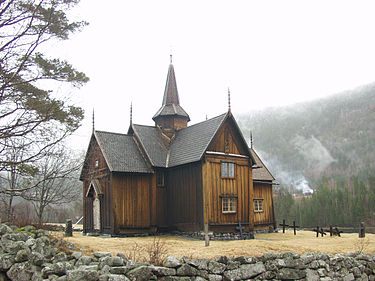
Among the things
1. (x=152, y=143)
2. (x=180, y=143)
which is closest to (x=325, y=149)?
(x=180, y=143)

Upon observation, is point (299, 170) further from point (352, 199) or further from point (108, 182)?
point (108, 182)

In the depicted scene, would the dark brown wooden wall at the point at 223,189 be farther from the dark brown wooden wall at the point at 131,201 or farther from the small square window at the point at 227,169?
the dark brown wooden wall at the point at 131,201

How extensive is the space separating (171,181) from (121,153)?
4068mm

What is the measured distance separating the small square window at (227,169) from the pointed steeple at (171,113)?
22.5ft

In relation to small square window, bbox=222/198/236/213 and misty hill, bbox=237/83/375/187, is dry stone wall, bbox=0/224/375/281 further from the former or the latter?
misty hill, bbox=237/83/375/187

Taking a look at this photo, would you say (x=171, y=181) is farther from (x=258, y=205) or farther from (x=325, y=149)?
(x=325, y=149)

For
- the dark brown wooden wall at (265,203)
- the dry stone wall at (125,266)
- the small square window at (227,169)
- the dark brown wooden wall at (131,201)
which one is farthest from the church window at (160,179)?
the dry stone wall at (125,266)

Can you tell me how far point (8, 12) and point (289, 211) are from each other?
54595 mm

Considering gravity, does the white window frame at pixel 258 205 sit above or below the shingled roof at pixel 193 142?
below

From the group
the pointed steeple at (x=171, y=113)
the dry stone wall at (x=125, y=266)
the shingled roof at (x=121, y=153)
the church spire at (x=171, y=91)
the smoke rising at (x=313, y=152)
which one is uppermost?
the smoke rising at (x=313, y=152)

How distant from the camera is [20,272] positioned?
39.0ft

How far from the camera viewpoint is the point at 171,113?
31.1 metres

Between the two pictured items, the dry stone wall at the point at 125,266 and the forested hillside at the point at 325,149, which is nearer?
the dry stone wall at the point at 125,266

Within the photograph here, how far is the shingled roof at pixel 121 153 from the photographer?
2548cm
